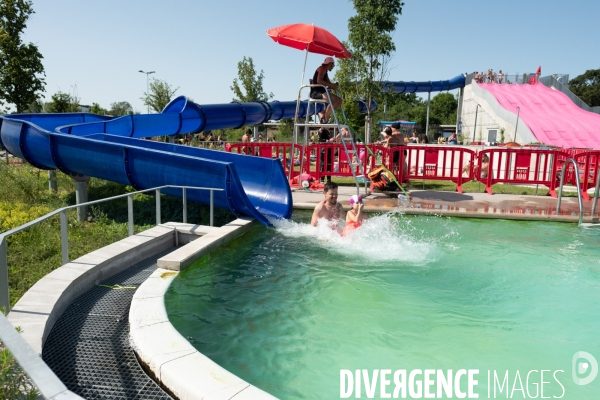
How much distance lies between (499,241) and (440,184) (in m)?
7.77

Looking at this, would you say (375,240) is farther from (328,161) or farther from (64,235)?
(328,161)

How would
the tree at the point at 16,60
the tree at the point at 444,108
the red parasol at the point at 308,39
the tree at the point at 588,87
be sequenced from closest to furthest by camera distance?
the red parasol at the point at 308,39, the tree at the point at 16,60, the tree at the point at 444,108, the tree at the point at 588,87

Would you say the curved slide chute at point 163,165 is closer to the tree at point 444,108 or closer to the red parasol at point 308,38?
the red parasol at point 308,38

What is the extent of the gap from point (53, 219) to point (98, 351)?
6.78 metres

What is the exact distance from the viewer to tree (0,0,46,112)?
20.1 meters

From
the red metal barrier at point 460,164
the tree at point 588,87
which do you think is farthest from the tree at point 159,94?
the tree at point 588,87

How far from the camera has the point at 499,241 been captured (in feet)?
26.2

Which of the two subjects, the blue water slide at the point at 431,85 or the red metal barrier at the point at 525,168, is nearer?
the red metal barrier at the point at 525,168

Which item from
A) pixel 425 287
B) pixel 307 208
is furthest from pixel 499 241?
pixel 307 208

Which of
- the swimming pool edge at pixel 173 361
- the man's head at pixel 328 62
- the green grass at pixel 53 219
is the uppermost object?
the man's head at pixel 328 62

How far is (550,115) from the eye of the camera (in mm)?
33375

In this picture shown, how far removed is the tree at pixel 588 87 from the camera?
80.5 m

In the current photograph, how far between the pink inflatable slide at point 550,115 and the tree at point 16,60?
28174mm

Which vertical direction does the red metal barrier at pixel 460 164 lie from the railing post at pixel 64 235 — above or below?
above
